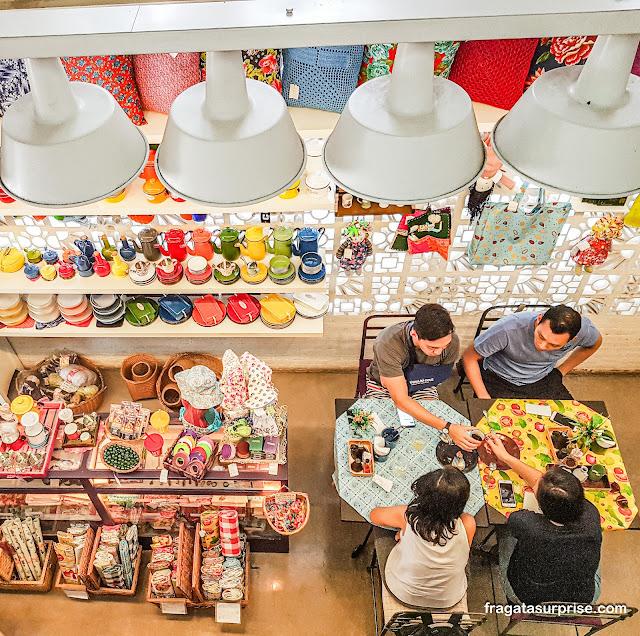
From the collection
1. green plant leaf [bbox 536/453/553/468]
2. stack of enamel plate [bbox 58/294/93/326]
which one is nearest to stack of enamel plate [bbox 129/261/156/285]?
stack of enamel plate [bbox 58/294/93/326]

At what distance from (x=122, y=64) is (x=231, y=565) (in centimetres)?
337

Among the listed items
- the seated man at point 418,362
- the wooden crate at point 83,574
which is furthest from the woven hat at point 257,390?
the wooden crate at point 83,574

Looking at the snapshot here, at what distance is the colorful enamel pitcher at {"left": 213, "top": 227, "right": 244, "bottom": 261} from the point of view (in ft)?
14.8

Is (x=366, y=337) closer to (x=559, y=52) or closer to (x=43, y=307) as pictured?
(x=559, y=52)

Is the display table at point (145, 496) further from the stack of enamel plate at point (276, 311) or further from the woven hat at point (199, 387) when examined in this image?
the stack of enamel plate at point (276, 311)

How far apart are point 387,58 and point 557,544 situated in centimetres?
296

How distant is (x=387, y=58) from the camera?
347 centimetres

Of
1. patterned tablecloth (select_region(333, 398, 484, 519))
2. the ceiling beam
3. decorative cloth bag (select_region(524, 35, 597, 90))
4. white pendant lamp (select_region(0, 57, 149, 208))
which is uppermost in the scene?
the ceiling beam

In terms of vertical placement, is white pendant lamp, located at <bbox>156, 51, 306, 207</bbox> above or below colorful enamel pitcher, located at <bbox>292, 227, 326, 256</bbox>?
above

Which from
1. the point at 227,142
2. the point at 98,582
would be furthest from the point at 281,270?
the point at 227,142

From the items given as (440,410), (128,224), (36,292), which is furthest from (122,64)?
(440,410)

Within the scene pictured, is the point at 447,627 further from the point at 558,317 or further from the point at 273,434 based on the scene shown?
the point at 558,317

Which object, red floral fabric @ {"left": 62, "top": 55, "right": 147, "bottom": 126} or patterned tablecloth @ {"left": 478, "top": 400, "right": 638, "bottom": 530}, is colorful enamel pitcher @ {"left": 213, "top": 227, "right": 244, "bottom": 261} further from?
patterned tablecloth @ {"left": 478, "top": 400, "right": 638, "bottom": 530}

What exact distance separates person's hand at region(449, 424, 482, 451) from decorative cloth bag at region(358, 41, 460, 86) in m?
2.23
